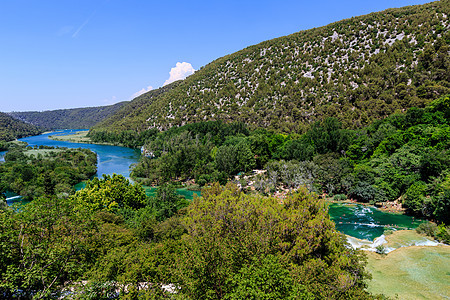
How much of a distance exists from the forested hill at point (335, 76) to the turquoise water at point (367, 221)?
4421 centimetres

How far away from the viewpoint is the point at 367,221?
37656mm

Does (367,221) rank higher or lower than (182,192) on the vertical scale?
lower

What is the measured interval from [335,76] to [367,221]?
76.6m

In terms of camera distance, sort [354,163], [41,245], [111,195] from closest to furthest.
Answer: [41,245], [111,195], [354,163]

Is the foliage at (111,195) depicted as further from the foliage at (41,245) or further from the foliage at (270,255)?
the foliage at (270,255)

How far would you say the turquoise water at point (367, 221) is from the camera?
3416 cm

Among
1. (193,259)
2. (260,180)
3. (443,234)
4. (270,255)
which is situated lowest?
(443,234)

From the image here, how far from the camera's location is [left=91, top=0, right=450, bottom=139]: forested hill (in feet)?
250

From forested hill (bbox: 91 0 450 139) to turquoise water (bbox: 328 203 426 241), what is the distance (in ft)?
145

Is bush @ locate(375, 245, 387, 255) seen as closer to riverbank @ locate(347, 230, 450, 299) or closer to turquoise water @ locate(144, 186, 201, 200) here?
riverbank @ locate(347, 230, 450, 299)

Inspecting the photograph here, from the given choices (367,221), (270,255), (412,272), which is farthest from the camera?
(367,221)

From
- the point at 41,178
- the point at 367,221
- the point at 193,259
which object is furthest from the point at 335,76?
the point at 41,178

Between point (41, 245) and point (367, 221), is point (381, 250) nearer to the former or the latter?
point (367, 221)

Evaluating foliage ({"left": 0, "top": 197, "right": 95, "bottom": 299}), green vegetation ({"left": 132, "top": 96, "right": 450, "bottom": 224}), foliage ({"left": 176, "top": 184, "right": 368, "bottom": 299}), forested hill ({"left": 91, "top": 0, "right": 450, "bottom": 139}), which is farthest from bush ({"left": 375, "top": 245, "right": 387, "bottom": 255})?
forested hill ({"left": 91, "top": 0, "right": 450, "bottom": 139})
